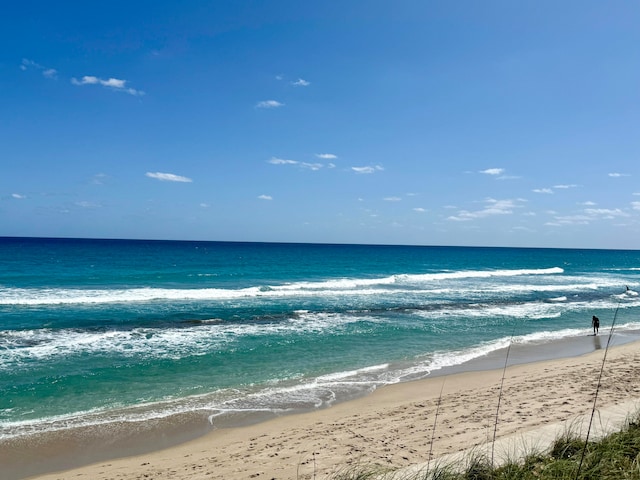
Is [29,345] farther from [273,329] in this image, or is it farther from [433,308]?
[433,308]

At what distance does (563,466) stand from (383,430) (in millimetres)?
4777

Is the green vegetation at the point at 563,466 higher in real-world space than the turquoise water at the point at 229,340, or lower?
higher

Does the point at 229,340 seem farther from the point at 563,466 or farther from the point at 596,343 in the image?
the point at 596,343

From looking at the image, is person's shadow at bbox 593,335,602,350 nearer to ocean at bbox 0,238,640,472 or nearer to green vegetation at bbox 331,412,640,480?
ocean at bbox 0,238,640,472

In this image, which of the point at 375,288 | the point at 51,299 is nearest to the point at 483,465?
the point at 51,299

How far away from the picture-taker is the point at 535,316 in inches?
1006

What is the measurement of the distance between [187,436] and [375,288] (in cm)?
3001

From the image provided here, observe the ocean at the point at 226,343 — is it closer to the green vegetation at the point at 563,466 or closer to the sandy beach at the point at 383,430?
the sandy beach at the point at 383,430

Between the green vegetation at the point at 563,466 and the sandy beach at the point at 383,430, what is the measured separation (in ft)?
5.06

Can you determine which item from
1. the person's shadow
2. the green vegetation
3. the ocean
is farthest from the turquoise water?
the green vegetation

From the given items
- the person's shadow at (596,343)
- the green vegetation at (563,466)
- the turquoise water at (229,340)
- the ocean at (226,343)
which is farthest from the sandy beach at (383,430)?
the person's shadow at (596,343)

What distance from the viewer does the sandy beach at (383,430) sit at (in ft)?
24.9

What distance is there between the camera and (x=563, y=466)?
4789 millimetres

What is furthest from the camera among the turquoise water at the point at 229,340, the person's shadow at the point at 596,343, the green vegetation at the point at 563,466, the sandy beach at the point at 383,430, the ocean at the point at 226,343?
the person's shadow at the point at 596,343
